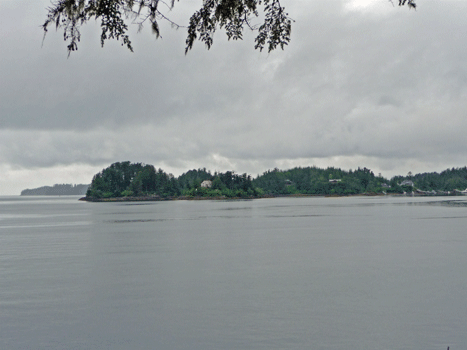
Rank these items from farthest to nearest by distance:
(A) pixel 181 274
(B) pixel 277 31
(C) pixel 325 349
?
(A) pixel 181 274 → (C) pixel 325 349 → (B) pixel 277 31

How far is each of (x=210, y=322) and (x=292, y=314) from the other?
316cm

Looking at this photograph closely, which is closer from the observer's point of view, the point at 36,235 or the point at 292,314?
the point at 292,314

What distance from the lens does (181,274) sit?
25953mm

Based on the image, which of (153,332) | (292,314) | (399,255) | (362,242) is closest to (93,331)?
(153,332)

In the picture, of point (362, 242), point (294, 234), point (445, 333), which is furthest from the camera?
point (294, 234)

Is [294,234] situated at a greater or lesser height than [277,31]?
lesser

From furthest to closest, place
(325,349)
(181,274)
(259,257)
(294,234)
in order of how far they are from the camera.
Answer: (294,234)
(259,257)
(181,274)
(325,349)

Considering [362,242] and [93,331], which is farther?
[362,242]

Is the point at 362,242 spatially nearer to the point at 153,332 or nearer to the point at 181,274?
the point at 181,274

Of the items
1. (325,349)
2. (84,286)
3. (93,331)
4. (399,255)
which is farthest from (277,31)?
(399,255)

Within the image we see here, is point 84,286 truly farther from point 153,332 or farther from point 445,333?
point 445,333

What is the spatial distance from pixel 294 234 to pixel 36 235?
92.0 feet

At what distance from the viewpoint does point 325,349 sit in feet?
44.9

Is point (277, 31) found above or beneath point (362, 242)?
above
